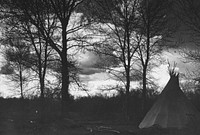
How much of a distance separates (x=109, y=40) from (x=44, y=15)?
6024 millimetres

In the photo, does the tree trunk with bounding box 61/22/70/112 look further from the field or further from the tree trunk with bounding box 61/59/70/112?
the field

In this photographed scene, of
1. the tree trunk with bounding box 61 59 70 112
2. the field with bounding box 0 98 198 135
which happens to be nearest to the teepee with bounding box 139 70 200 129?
the field with bounding box 0 98 198 135

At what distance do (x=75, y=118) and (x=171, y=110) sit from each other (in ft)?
26.8

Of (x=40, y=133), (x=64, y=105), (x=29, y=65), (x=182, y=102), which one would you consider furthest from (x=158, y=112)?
(x=29, y=65)

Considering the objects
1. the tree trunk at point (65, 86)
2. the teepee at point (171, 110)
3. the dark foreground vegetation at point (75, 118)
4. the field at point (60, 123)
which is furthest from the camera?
the tree trunk at point (65, 86)

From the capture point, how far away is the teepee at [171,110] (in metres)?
20.4

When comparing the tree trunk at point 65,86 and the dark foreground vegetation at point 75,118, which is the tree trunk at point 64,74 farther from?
the dark foreground vegetation at point 75,118

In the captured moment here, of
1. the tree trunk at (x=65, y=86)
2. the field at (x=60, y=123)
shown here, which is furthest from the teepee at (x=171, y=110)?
the tree trunk at (x=65, y=86)

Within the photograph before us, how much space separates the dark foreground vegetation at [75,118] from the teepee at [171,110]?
139cm

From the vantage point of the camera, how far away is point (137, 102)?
32.1 meters

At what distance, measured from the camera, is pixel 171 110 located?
68.1 feet

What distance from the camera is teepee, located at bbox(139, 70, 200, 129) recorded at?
20.4m

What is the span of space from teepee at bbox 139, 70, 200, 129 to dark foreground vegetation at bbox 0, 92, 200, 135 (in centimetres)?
139

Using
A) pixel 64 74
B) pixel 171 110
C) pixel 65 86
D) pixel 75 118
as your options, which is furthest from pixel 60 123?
pixel 65 86
